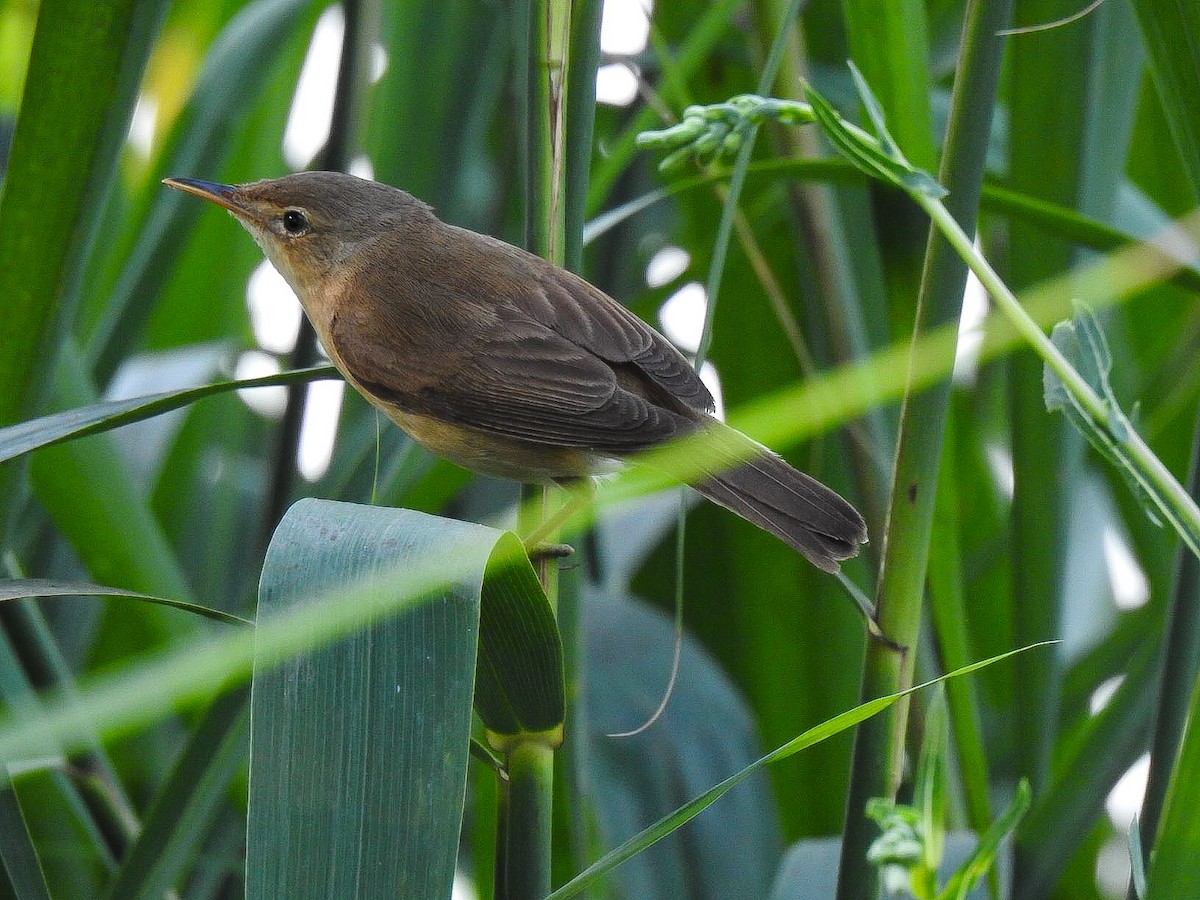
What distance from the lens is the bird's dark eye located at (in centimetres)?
200

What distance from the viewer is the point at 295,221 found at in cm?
201

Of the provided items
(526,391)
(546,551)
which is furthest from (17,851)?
(526,391)

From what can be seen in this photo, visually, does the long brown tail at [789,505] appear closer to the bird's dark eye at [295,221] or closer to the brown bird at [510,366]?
the brown bird at [510,366]

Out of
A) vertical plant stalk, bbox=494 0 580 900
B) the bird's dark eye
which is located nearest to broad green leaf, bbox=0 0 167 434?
vertical plant stalk, bbox=494 0 580 900

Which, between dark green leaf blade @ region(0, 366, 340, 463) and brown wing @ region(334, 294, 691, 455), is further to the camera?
brown wing @ region(334, 294, 691, 455)

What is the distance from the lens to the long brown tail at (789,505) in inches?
54.0

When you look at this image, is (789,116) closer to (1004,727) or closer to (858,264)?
(858,264)

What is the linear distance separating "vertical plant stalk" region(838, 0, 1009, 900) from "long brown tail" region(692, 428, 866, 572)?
0.68ft

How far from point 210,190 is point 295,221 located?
0.89 feet

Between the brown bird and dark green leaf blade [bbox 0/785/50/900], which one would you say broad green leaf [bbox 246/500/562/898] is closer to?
dark green leaf blade [bbox 0/785/50/900]

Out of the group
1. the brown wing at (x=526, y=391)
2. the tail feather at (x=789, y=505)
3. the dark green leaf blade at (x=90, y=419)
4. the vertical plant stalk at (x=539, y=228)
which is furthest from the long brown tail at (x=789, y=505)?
the dark green leaf blade at (x=90, y=419)

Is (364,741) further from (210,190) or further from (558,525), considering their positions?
(210,190)

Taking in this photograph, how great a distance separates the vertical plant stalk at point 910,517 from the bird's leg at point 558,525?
1.07ft

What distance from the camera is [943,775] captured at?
90 centimetres
